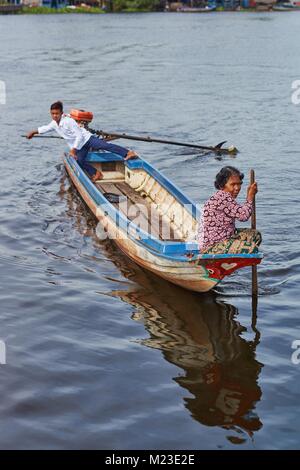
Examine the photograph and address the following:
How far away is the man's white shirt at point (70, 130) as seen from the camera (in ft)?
44.5

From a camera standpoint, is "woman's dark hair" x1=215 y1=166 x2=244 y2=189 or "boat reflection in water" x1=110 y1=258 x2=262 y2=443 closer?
"boat reflection in water" x1=110 y1=258 x2=262 y2=443

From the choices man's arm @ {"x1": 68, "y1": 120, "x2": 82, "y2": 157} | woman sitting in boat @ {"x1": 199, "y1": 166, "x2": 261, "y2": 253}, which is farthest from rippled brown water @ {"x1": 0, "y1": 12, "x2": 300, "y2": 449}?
man's arm @ {"x1": 68, "y1": 120, "x2": 82, "y2": 157}

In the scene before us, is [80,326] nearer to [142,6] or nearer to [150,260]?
[150,260]

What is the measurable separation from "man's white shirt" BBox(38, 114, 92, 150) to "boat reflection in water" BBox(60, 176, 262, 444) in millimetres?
3622

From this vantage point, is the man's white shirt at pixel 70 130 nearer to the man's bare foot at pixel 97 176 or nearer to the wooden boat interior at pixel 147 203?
the man's bare foot at pixel 97 176

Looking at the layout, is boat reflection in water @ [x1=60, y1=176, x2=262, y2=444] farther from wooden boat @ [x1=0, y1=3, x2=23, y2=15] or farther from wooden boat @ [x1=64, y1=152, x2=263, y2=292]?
wooden boat @ [x1=0, y1=3, x2=23, y2=15]

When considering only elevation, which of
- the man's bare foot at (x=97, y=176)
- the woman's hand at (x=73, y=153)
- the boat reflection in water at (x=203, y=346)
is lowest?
the boat reflection in water at (x=203, y=346)

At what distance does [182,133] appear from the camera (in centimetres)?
2119

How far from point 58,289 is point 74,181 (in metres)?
4.74

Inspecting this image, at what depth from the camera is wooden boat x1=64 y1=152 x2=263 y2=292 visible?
30.5 ft

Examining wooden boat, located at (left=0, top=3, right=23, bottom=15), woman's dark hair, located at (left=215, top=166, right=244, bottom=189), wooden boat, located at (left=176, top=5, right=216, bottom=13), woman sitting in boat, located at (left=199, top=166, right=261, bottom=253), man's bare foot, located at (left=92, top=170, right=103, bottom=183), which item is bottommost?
woman sitting in boat, located at (left=199, top=166, right=261, bottom=253)

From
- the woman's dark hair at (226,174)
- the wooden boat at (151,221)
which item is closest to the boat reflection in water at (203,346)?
the wooden boat at (151,221)

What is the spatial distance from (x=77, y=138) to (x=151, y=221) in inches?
110

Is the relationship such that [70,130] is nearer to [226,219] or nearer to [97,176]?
[97,176]
